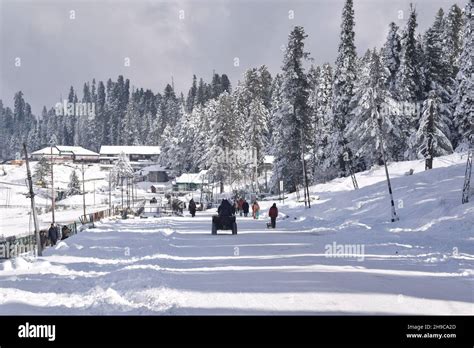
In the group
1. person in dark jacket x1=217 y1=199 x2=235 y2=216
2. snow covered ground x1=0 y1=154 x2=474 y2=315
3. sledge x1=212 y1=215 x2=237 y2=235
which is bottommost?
snow covered ground x1=0 y1=154 x2=474 y2=315

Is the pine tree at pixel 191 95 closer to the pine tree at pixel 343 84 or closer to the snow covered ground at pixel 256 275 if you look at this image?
the pine tree at pixel 343 84

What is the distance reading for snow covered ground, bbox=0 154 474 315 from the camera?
866cm

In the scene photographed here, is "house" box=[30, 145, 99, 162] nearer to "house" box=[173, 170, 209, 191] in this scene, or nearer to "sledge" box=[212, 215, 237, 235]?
"house" box=[173, 170, 209, 191]

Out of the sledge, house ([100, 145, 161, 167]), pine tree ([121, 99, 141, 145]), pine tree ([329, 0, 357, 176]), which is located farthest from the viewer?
pine tree ([121, 99, 141, 145])

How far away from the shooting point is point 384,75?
5662 cm

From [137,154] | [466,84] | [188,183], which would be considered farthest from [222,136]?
[137,154]

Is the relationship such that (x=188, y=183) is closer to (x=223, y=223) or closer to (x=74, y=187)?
(x=74, y=187)

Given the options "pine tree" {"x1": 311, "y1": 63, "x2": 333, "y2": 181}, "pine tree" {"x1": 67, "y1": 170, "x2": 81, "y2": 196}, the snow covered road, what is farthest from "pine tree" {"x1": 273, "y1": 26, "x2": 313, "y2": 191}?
"pine tree" {"x1": 67, "y1": 170, "x2": 81, "y2": 196}

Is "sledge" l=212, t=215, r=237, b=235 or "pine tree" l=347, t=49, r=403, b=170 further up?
"pine tree" l=347, t=49, r=403, b=170

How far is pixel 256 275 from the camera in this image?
38.7 feet

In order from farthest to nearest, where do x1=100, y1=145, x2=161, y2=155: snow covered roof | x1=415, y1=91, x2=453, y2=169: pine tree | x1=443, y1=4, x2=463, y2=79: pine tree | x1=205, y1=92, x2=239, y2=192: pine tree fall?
x1=100, y1=145, x2=161, y2=155: snow covered roof < x1=205, y1=92, x2=239, y2=192: pine tree < x1=443, y1=4, x2=463, y2=79: pine tree < x1=415, y1=91, x2=453, y2=169: pine tree

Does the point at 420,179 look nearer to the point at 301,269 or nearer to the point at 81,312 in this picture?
the point at 301,269

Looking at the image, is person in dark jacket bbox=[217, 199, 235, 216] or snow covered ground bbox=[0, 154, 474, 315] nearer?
snow covered ground bbox=[0, 154, 474, 315]

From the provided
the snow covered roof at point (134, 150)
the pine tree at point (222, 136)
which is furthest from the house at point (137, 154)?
the pine tree at point (222, 136)
